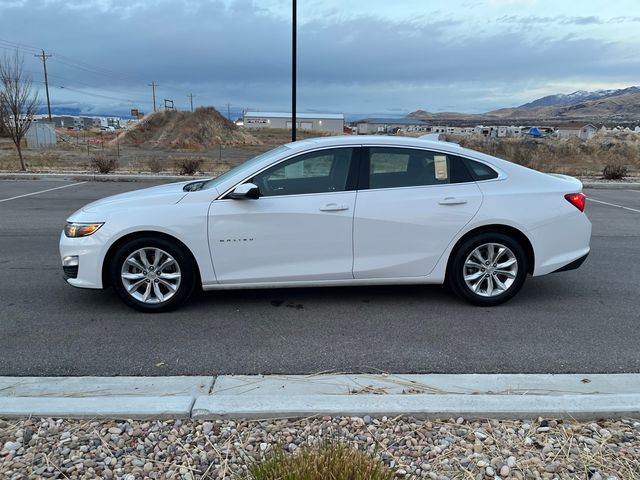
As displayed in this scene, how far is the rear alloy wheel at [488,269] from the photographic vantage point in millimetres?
4949

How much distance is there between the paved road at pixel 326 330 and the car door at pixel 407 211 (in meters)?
0.50

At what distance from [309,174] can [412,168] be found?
3.27ft

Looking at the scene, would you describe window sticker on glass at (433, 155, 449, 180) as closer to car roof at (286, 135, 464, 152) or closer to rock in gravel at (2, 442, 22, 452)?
car roof at (286, 135, 464, 152)

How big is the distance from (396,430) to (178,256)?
2.65 metres

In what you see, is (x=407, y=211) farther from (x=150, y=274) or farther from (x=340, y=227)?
(x=150, y=274)

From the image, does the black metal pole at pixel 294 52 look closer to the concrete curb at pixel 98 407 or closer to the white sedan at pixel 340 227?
the white sedan at pixel 340 227

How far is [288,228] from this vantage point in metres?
4.74

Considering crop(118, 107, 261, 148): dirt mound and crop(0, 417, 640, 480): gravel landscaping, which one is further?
crop(118, 107, 261, 148): dirt mound

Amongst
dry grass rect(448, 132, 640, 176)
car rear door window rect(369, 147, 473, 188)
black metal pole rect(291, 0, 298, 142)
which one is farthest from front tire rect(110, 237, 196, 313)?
dry grass rect(448, 132, 640, 176)

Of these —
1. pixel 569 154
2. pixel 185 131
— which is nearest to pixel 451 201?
pixel 569 154

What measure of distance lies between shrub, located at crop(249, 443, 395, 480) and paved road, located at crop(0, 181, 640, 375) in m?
1.35

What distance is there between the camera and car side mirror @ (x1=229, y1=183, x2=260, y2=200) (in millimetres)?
4652

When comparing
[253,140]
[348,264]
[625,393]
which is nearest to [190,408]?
[348,264]

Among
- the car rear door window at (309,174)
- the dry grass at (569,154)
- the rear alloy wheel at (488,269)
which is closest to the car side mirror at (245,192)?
the car rear door window at (309,174)
